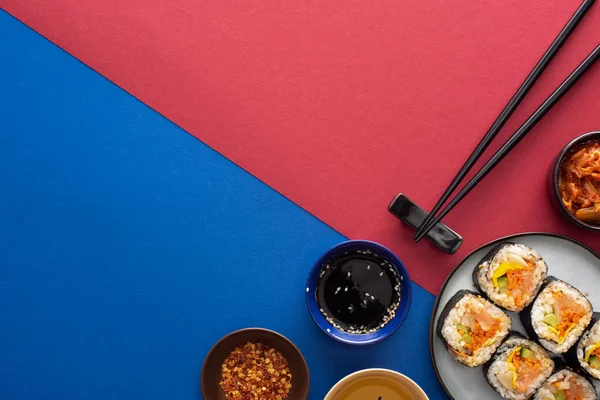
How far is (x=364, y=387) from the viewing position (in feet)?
5.33

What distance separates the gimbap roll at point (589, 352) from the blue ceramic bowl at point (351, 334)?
19.8 inches

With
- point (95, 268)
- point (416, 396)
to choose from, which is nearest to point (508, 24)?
point (416, 396)

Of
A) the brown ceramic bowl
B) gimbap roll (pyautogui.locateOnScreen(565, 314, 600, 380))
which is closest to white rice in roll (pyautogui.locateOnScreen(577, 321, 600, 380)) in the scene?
gimbap roll (pyautogui.locateOnScreen(565, 314, 600, 380))

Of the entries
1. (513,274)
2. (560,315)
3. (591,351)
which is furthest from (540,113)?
(591,351)

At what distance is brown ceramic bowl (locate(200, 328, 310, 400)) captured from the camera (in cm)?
163

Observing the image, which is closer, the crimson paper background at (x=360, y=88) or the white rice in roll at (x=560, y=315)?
the white rice in roll at (x=560, y=315)

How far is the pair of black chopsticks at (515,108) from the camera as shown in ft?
5.16

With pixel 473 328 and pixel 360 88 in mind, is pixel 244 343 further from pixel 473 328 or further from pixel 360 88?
pixel 360 88

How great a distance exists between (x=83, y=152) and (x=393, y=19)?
1052mm

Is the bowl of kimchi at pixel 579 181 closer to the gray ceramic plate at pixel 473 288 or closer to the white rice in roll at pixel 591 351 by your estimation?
the gray ceramic plate at pixel 473 288

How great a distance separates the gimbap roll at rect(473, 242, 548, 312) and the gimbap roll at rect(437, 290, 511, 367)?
0.13 feet

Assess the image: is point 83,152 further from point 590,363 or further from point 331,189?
point 590,363

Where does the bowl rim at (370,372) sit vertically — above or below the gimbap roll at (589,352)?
below

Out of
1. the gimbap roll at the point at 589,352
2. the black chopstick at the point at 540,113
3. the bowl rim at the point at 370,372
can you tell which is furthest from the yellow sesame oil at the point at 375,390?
the black chopstick at the point at 540,113
